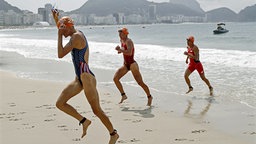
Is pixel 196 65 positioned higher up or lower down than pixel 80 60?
lower down

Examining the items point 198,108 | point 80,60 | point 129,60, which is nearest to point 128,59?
point 129,60

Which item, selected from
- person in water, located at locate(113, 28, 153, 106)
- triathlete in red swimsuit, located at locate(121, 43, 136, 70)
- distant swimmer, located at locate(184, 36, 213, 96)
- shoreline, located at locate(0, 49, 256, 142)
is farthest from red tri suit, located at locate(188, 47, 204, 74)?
triathlete in red swimsuit, located at locate(121, 43, 136, 70)

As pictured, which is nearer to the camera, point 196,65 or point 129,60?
point 129,60

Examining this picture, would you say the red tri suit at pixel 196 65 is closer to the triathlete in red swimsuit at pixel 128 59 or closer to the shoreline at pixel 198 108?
the shoreline at pixel 198 108

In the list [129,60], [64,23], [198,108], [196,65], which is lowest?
[198,108]

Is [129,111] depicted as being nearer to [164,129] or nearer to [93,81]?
[164,129]

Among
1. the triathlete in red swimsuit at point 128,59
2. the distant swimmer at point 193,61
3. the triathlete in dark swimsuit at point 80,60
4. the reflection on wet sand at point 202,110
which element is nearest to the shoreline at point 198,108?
the reflection on wet sand at point 202,110

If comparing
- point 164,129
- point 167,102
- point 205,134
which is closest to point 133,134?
point 164,129

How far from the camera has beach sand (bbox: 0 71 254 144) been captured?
17.9 feet

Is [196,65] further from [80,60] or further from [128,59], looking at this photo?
[80,60]

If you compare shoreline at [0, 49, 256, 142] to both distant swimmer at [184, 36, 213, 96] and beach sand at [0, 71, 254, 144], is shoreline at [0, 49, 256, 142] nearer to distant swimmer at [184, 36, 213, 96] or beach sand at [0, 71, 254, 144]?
beach sand at [0, 71, 254, 144]

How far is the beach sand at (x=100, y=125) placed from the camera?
546 cm

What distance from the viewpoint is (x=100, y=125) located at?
6230 millimetres

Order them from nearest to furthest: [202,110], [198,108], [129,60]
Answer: [202,110], [198,108], [129,60]
